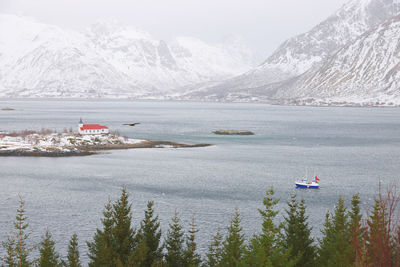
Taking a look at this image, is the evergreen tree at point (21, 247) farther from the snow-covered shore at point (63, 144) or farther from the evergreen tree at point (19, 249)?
the snow-covered shore at point (63, 144)

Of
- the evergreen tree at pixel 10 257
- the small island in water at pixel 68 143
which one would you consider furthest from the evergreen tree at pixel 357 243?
the small island in water at pixel 68 143

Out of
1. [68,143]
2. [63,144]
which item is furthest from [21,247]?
[68,143]

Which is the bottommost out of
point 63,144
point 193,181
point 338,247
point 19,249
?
point 193,181

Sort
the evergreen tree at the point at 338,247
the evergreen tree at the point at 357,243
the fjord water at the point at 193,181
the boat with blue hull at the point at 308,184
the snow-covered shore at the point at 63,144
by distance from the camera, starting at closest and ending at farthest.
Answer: the evergreen tree at the point at 357,243
the evergreen tree at the point at 338,247
the fjord water at the point at 193,181
the boat with blue hull at the point at 308,184
the snow-covered shore at the point at 63,144

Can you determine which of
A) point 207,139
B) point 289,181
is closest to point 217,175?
point 289,181

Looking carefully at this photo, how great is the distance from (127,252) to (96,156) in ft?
316

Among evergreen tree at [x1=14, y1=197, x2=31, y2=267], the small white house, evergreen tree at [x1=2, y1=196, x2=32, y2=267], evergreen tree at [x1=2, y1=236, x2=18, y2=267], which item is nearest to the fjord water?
evergreen tree at [x1=2, y1=196, x2=32, y2=267]

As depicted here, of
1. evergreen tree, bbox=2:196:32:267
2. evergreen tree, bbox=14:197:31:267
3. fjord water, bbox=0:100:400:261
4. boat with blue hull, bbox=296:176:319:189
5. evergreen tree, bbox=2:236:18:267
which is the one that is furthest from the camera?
boat with blue hull, bbox=296:176:319:189

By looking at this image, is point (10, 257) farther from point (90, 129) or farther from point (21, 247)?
point (90, 129)

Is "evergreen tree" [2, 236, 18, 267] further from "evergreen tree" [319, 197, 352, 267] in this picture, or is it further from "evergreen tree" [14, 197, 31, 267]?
"evergreen tree" [319, 197, 352, 267]

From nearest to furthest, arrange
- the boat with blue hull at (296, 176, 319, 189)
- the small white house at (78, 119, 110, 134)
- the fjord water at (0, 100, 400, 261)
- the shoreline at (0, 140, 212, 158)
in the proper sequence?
the fjord water at (0, 100, 400, 261) < the boat with blue hull at (296, 176, 319, 189) < the shoreline at (0, 140, 212, 158) < the small white house at (78, 119, 110, 134)

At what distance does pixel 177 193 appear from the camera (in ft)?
278

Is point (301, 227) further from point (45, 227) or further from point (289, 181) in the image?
point (289, 181)

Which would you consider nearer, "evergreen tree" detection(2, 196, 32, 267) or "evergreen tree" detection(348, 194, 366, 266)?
"evergreen tree" detection(348, 194, 366, 266)
